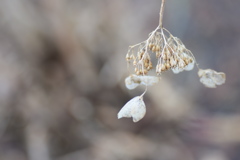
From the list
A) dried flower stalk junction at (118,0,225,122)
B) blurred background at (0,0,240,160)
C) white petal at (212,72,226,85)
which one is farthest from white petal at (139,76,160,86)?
blurred background at (0,0,240,160)

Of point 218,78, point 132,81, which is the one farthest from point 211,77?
point 132,81

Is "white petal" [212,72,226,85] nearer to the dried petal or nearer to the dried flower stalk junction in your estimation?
the dried flower stalk junction

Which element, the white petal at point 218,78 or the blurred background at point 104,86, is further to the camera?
the blurred background at point 104,86

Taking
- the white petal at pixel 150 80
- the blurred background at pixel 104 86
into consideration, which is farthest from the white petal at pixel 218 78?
the blurred background at pixel 104 86

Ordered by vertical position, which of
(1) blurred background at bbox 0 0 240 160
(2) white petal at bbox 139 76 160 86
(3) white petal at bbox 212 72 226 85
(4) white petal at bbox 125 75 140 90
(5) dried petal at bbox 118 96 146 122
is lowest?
(5) dried petal at bbox 118 96 146 122

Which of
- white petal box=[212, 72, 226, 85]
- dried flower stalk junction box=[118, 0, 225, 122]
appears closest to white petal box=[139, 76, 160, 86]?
dried flower stalk junction box=[118, 0, 225, 122]

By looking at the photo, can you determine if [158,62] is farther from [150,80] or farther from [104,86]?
[104,86]

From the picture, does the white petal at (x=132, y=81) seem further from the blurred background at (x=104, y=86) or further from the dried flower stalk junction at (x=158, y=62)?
the blurred background at (x=104, y=86)

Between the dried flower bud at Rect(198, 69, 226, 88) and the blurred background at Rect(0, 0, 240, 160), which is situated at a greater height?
the blurred background at Rect(0, 0, 240, 160)

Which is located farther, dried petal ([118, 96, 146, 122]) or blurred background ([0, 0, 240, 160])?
blurred background ([0, 0, 240, 160])

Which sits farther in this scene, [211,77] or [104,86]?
[104,86]
